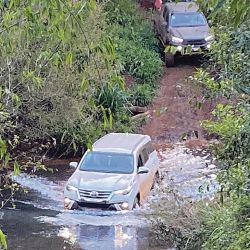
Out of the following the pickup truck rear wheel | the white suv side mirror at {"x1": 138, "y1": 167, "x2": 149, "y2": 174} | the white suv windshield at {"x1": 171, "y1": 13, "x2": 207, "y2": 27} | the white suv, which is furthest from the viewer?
the white suv windshield at {"x1": 171, "y1": 13, "x2": 207, "y2": 27}

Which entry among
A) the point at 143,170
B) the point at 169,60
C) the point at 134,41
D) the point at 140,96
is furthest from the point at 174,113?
the point at 143,170

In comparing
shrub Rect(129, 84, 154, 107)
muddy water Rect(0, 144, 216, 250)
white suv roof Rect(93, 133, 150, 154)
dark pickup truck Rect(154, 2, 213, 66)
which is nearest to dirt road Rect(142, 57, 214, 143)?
shrub Rect(129, 84, 154, 107)

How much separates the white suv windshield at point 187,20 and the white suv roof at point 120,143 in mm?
9908


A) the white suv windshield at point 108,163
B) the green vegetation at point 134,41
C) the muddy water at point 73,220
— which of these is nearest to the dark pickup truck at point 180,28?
the green vegetation at point 134,41

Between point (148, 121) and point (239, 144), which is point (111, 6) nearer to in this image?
point (148, 121)

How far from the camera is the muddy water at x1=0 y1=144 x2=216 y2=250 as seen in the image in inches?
499

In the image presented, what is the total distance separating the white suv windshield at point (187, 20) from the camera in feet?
86.9

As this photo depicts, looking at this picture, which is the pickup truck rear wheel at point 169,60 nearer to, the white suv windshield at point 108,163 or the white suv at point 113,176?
the white suv at point 113,176

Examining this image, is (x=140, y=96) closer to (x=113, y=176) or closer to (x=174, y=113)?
(x=174, y=113)

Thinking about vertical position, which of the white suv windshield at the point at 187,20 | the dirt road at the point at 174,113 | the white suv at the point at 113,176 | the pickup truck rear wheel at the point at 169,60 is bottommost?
the dirt road at the point at 174,113

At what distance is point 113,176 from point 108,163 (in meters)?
0.53

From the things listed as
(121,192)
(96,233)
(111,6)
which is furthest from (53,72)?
(111,6)

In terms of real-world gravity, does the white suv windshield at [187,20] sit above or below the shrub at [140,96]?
above

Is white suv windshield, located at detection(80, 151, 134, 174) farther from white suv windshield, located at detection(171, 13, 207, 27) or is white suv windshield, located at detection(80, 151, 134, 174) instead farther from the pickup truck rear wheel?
white suv windshield, located at detection(171, 13, 207, 27)
